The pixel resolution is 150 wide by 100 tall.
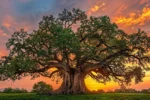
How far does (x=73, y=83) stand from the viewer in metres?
48.2

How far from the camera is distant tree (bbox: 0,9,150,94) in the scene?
45000mm

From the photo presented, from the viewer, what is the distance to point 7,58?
160 feet

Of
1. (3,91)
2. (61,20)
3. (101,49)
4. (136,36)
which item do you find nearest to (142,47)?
(136,36)

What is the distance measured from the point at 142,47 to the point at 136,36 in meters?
2.00

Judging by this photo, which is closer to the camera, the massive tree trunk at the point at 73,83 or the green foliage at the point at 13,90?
the massive tree trunk at the point at 73,83

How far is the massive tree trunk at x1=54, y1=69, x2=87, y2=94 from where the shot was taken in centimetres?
4762

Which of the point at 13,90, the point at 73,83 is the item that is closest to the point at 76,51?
the point at 73,83

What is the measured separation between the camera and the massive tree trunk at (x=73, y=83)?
1875 inches

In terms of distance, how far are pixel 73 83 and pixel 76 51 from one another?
23.4 feet

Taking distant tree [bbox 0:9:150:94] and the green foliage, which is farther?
the green foliage

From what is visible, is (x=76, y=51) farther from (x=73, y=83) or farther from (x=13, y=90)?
(x=13, y=90)

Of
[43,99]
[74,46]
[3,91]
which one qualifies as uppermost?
[74,46]

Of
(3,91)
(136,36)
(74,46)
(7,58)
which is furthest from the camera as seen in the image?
(3,91)

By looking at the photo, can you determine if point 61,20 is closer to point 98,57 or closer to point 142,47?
point 98,57
